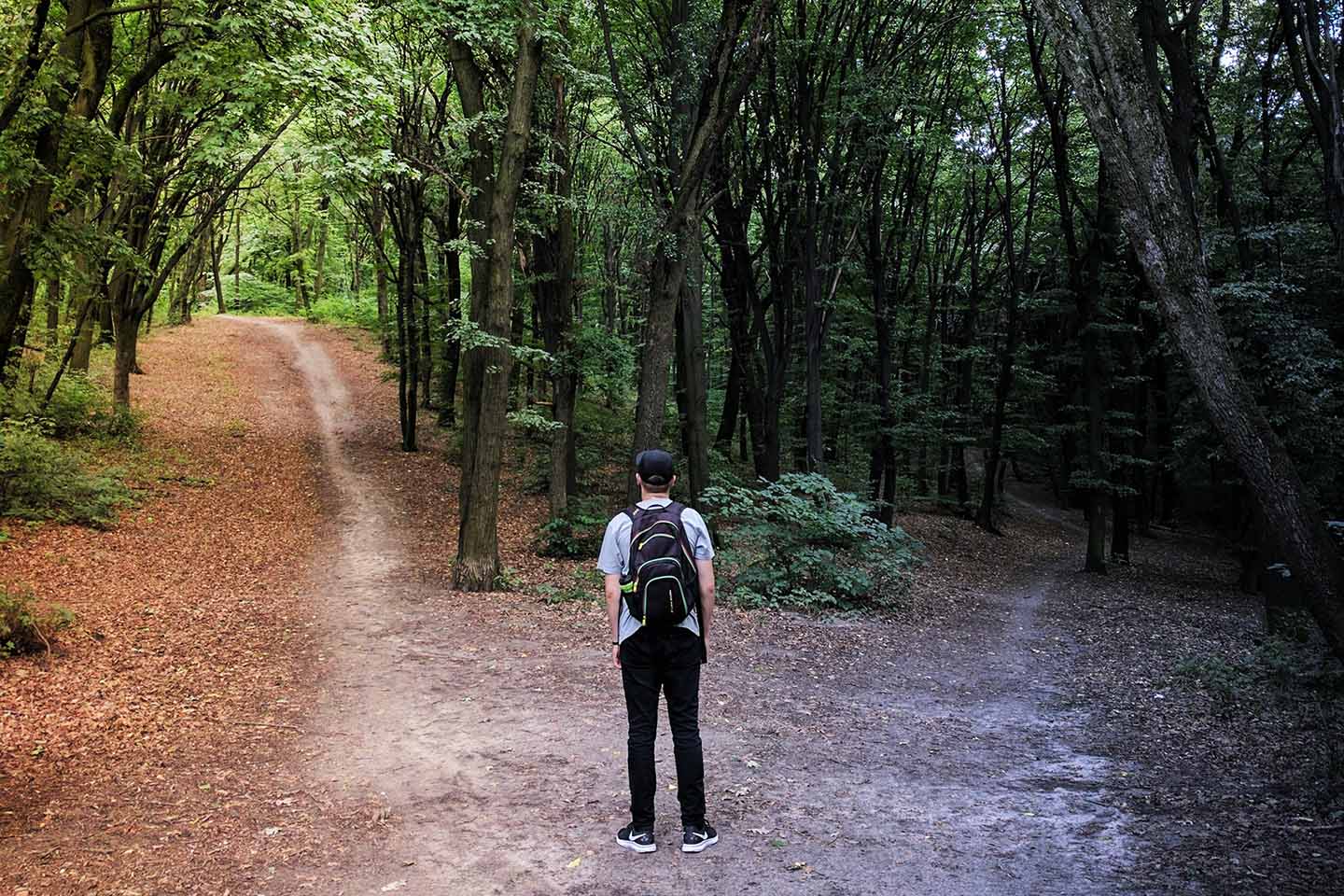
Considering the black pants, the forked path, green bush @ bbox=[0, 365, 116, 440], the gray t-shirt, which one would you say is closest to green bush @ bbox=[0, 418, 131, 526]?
green bush @ bbox=[0, 365, 116, 440]

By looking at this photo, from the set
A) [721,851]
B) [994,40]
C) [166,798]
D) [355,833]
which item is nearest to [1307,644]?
[721,851]

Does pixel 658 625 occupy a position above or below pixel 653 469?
below

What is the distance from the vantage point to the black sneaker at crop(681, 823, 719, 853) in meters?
3.99

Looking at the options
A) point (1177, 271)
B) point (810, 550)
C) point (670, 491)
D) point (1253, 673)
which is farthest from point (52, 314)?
point (1253, 673)

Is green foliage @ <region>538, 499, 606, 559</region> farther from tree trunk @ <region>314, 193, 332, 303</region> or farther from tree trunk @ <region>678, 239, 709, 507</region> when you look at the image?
tree trunk @ <region>314, 193, 332, 303</region>

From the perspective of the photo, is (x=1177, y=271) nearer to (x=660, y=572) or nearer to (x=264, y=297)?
(x=660, y=572)

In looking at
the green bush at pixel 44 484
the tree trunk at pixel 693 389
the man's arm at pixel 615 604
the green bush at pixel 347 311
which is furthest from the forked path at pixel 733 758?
the green bush at pixel 347 311

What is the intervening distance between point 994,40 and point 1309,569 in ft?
56.2

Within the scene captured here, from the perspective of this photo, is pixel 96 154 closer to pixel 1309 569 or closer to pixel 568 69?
pixel 568 69

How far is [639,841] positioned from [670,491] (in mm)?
1859

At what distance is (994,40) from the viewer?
18125 mm

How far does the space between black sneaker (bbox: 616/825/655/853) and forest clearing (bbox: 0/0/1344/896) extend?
0.08 ft

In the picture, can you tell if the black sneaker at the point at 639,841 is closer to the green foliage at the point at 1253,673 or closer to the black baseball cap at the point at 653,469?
the black baseball cap at the point at 653,469

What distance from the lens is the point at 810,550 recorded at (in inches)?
451
